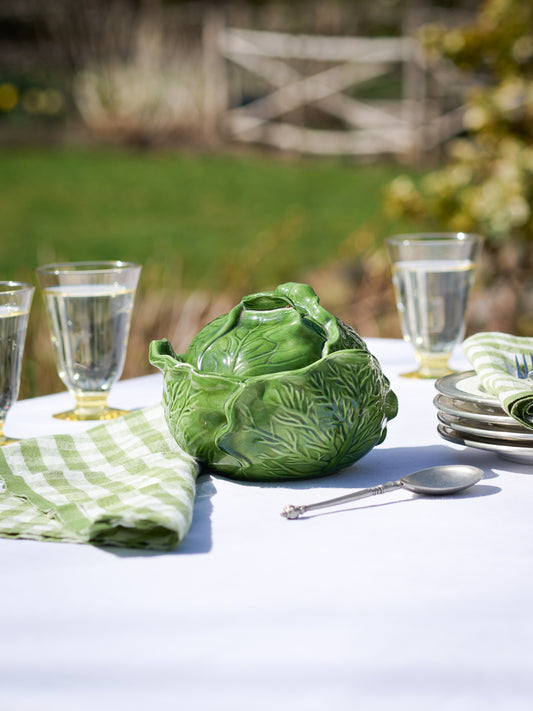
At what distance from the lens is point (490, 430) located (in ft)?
3.46

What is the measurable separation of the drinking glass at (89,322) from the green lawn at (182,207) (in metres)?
4.31

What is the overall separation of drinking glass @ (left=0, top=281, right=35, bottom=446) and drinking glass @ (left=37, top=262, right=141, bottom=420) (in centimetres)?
13

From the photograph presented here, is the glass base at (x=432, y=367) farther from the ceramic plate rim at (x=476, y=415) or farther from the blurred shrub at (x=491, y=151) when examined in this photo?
the blurred shrub at (x=491, y=151)

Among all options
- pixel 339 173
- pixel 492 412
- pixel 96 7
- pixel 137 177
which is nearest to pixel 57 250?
pixel 137 177

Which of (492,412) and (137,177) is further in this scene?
(137,177)

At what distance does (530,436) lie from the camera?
1026 millimetres

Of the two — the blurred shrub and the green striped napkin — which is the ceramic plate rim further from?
the blurred shrub

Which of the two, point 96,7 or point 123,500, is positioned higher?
point 96,7

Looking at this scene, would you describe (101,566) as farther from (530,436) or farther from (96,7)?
(96,7)

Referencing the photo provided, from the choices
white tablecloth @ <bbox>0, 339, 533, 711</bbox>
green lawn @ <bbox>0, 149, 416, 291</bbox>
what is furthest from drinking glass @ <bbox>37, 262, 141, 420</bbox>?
green lawn @ <bbox>0, 149, 416, 291</bbox>

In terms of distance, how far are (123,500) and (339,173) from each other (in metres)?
8.88

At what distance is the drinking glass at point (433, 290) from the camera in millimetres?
1626

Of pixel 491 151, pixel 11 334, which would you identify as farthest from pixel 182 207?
pixel 11 334

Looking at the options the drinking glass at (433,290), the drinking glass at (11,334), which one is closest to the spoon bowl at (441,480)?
the drinking glass at (11,334)
